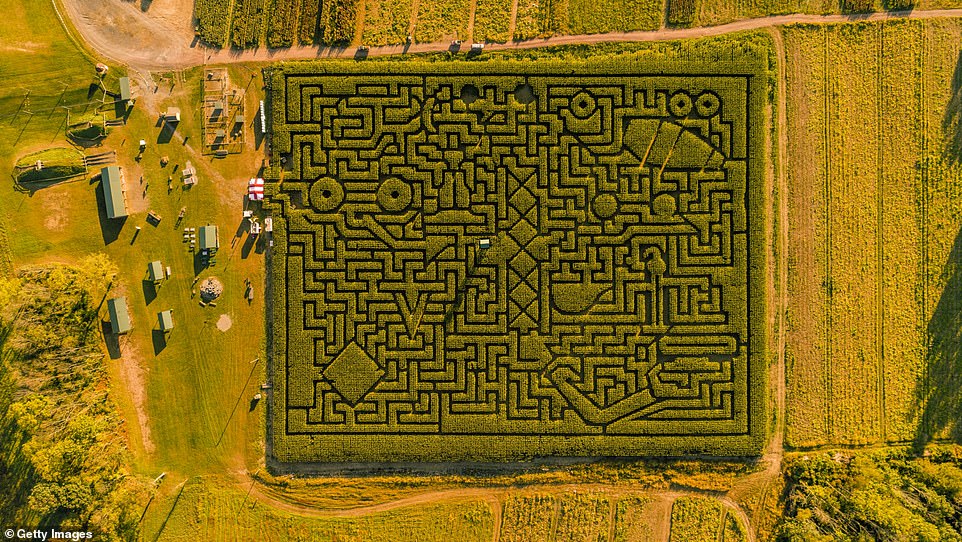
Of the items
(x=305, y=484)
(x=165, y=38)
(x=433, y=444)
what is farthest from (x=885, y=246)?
(x=165, y=38)

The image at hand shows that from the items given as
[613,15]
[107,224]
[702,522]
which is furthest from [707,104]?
[107,224]

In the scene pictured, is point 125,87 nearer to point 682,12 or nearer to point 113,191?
point 113,191

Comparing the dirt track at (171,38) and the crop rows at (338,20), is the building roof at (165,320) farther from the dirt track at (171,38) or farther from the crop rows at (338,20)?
the crop rows at (338,20)

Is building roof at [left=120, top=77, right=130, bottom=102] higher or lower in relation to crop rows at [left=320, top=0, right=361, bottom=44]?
lower

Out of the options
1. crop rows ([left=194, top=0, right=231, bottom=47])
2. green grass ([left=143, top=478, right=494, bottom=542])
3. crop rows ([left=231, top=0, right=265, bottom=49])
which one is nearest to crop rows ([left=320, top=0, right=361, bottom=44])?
crop rows ([left=231, top=0, right=265, bottom=49])

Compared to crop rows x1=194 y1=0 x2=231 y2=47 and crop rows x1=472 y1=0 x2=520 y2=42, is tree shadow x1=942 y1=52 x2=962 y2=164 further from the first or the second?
crop rows x1=194 y1=0 x2=231 y2=47
